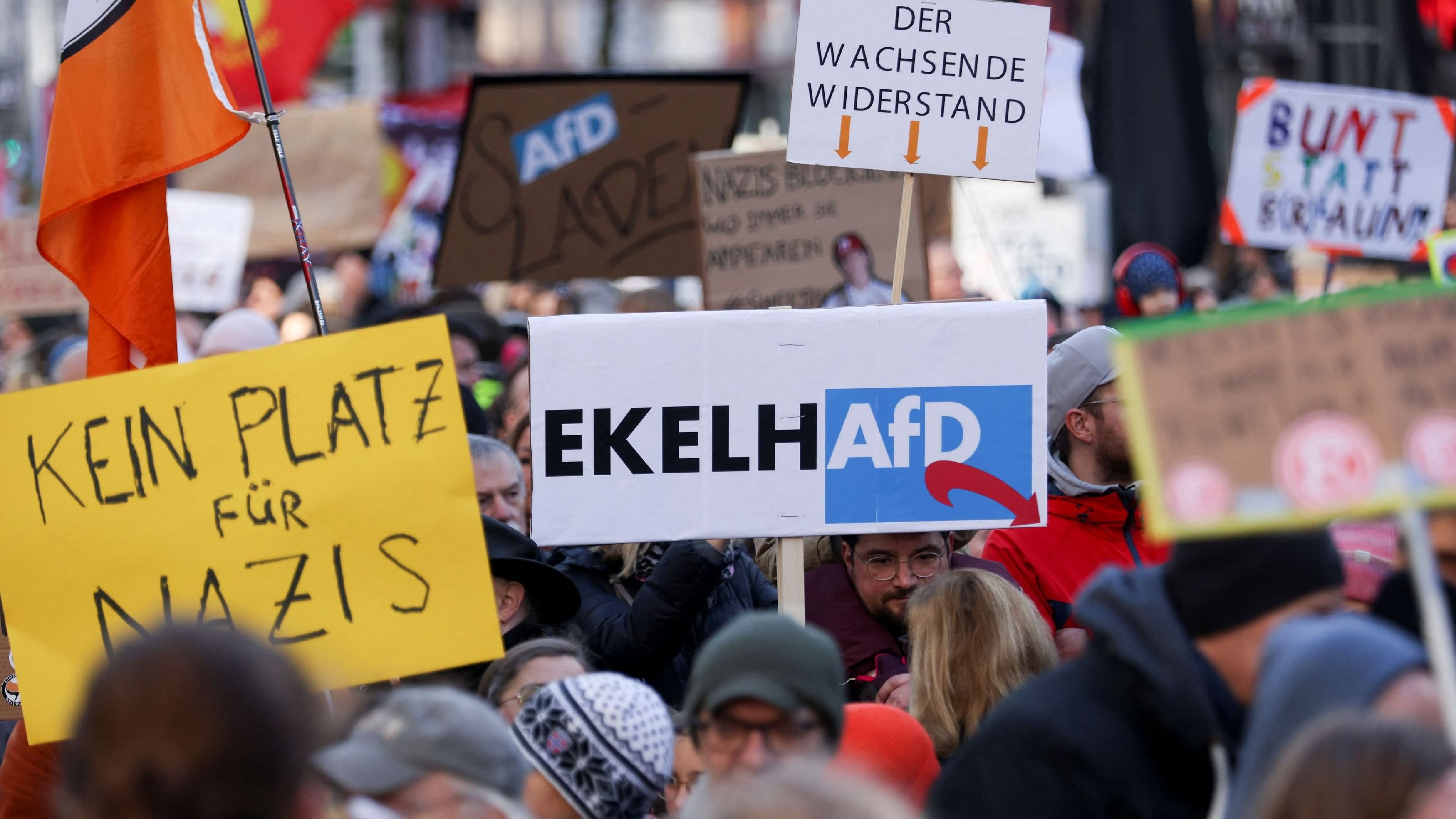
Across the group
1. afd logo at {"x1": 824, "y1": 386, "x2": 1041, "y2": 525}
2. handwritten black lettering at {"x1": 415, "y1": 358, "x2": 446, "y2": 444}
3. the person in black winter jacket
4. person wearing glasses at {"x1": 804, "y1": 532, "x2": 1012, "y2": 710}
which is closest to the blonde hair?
afd logo at {"x1": 824, "y1": 386, "x2": 1041, "y2": 525}

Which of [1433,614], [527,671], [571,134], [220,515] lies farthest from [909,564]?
[571,134]

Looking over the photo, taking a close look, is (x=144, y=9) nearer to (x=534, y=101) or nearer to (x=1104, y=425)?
(x=1104, y=425)

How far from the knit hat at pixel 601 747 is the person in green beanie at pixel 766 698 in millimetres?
262

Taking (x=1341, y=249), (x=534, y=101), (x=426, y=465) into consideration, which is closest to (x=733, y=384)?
(x=426, y=465)

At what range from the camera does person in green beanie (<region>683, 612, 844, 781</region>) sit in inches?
112

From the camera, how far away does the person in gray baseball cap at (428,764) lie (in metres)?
2.50

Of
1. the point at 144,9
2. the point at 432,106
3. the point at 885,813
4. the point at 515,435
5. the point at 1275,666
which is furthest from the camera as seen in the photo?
the point at 432,106

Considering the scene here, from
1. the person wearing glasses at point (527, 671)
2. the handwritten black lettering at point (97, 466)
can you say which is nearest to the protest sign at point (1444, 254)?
the person wearing glasses at point (527, 671)

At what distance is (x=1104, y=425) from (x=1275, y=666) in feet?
7.99

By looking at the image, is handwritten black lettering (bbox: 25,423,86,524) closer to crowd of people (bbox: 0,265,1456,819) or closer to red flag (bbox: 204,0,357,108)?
crowd of people (bbox: 0,265,1456,819)

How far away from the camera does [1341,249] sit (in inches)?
337

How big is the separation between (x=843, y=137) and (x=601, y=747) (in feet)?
7.15

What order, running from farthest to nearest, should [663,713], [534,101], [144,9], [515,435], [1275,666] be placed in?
[534,101] < [515,435] < [144,9] < [663,713] < [1275,666]

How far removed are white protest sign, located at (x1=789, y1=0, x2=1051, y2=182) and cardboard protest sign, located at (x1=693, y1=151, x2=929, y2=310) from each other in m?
2.27
